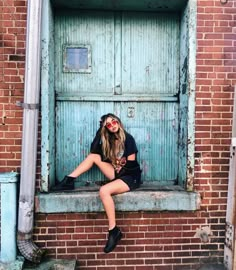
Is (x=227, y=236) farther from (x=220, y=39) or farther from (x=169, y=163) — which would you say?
(x=220, y=39)

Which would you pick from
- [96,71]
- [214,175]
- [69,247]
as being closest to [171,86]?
[96,71]

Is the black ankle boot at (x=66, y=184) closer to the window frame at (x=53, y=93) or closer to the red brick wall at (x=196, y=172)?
the window frame at (x=53, y=93)

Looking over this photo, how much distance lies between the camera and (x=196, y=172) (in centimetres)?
420

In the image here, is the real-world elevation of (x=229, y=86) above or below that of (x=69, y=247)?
above

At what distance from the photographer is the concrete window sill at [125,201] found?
13.1 ft

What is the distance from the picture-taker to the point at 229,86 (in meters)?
4.21

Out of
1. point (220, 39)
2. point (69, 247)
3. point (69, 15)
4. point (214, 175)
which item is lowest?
point (69, 247)

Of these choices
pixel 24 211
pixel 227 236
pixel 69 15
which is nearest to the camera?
pixel 24 211

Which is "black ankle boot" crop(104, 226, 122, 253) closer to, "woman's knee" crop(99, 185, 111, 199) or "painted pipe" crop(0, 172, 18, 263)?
"woman's knee" crop(99, 185, 111, 199)

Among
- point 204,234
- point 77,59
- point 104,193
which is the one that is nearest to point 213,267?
point 204,234

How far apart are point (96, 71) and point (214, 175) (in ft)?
6.56

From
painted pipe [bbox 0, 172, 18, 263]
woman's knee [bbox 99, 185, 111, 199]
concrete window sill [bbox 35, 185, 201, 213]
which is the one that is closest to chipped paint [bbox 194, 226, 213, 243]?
concrete window sill [bbox 35, 185, 201, 213]

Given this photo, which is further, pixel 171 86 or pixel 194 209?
pixel 171 86

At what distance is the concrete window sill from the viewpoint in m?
4.00
